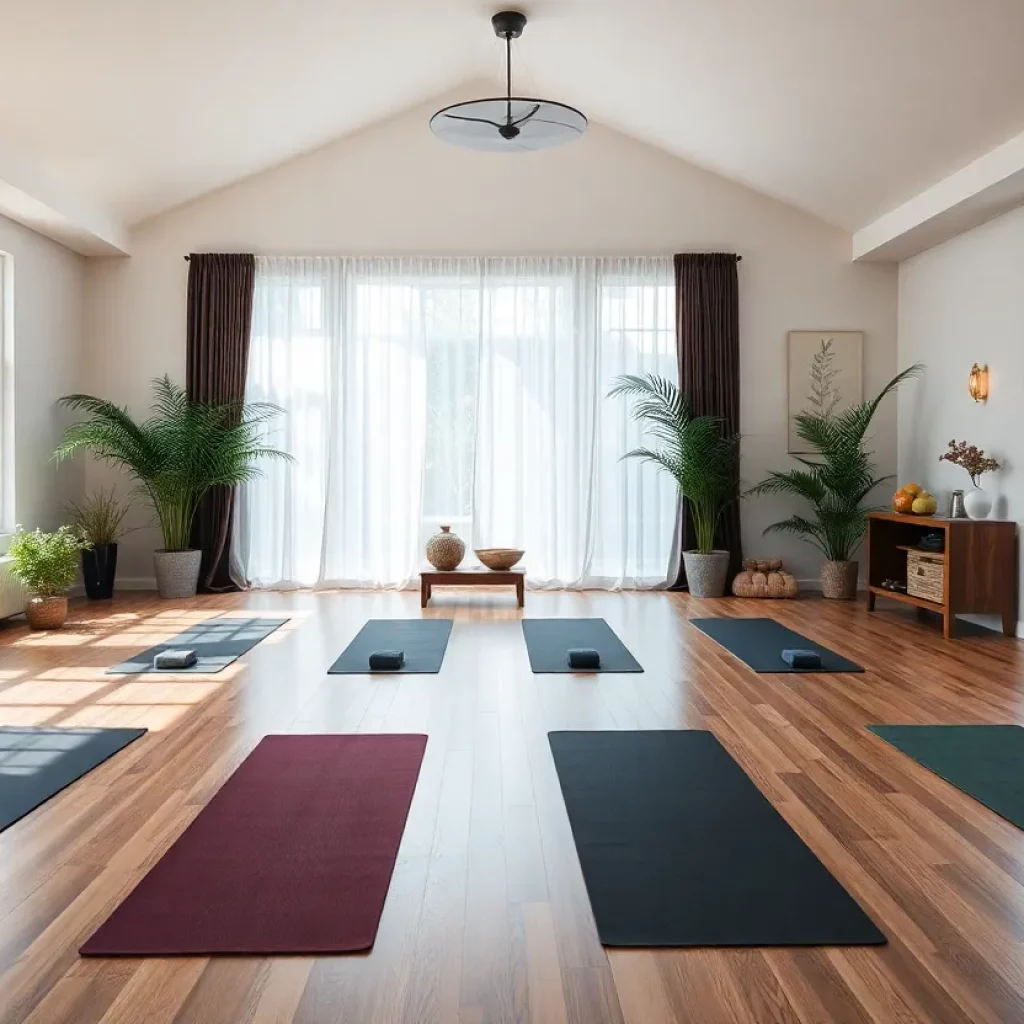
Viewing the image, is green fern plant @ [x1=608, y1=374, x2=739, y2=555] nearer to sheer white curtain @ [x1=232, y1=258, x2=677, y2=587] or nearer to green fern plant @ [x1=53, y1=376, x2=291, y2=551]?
sheer white curtain @ [x1=232, y1=258, x2=677, y2=587]

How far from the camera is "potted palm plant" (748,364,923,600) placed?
24.8 ft

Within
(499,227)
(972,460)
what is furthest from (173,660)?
(972,460)

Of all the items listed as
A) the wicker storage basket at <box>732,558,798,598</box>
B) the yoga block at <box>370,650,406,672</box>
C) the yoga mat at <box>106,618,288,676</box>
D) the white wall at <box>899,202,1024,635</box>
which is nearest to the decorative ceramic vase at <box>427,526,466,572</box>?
the yoga mat at <box>106,618,288,676</box>

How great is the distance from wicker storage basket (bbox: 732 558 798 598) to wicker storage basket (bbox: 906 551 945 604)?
117 centimetres

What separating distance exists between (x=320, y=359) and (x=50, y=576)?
9.34ft

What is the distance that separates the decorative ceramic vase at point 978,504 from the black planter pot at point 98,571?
19.3 ft

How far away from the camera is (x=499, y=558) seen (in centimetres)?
707

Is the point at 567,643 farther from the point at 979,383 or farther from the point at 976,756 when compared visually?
the point at 979,383

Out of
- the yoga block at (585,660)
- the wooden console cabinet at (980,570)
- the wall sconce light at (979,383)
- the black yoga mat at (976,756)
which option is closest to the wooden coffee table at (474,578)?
the yoga block at (585,660)

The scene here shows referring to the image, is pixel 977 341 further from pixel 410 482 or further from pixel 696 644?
pixel 410 482

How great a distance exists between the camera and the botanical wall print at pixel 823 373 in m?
8.04

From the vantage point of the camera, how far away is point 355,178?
26.5 feet

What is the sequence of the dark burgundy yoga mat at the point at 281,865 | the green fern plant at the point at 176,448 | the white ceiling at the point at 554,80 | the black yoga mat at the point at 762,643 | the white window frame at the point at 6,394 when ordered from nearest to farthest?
the dark burgundy yoga mat at the point at 281,865 < the black yoga mat at the point at 762,643 < the white ceiling at the point at 554,80 < the white window frame at the point at 6,394 < the green fern plant at the point at 176,448

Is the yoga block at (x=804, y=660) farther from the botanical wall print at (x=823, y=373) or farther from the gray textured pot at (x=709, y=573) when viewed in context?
the botanical wall print at (x=823, y=373)
